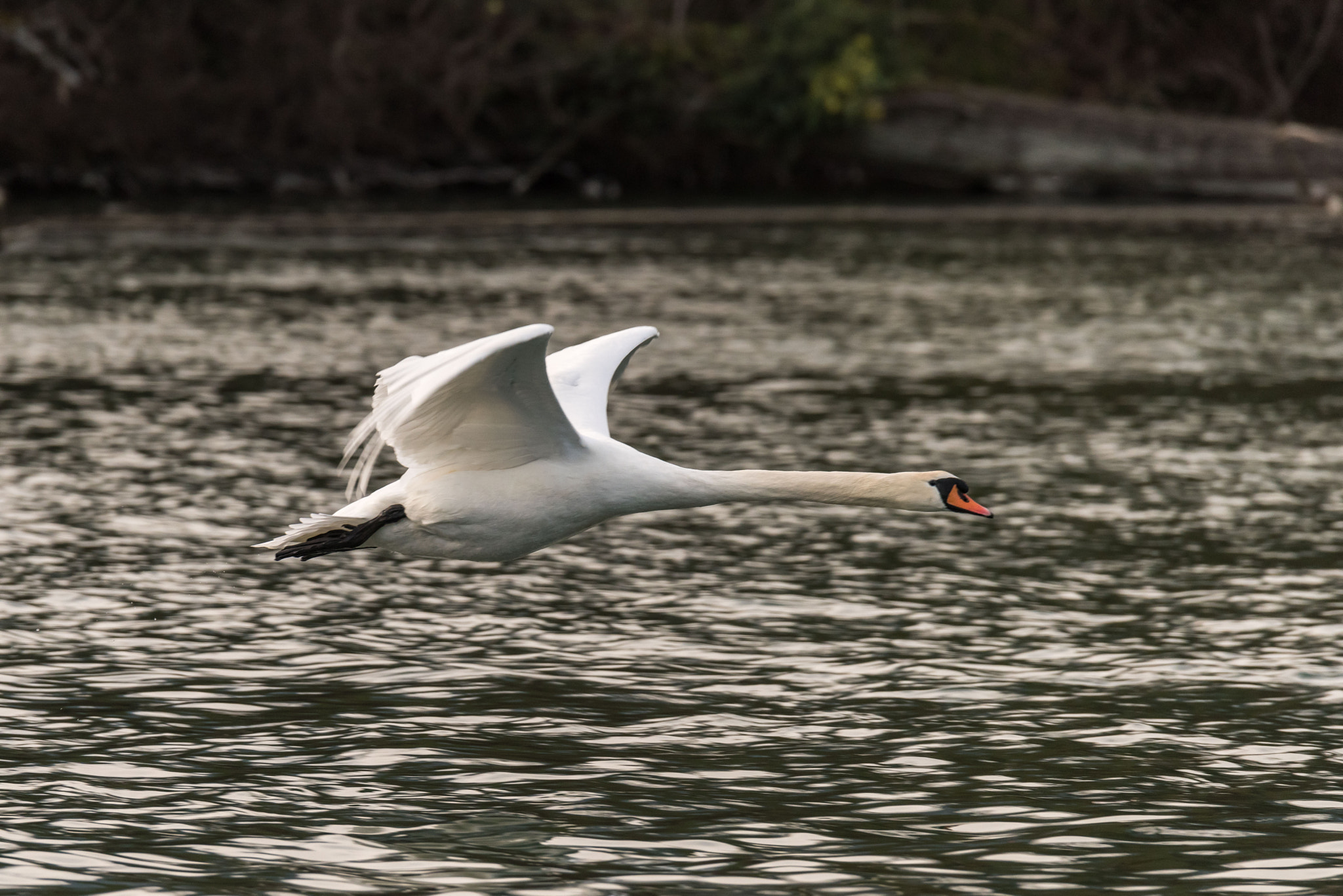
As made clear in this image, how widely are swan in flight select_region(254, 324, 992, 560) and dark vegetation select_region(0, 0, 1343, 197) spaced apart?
4011 centimetres

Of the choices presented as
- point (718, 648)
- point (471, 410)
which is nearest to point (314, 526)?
point (471, 410)

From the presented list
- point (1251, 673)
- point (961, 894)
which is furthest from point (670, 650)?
point (961, 894)

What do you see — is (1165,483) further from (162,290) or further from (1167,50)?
(1167,50)

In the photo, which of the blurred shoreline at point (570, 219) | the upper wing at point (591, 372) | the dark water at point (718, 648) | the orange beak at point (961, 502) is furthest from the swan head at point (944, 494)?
the blurred shoreline at point (570, 219)

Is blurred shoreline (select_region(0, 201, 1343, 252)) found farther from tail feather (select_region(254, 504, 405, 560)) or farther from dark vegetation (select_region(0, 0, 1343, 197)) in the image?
tail feather (select_region(254, 504, 405, 560))

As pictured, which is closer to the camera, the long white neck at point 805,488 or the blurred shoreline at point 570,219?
the long white neck at point 805,488

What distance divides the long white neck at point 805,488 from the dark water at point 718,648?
1145 mm

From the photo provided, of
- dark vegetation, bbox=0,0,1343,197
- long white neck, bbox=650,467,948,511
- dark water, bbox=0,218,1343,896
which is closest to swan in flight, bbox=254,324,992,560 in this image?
long white neck, bbox=650,467,948,511

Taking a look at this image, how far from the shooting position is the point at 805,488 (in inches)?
379

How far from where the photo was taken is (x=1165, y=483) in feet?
53.6

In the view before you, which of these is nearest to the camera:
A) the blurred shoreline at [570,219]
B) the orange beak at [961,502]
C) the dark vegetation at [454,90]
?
the orange beak at [961,502]

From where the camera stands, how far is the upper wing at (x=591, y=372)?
35.9 ft

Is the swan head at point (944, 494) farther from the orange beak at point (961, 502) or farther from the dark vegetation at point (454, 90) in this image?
the dark vegetation at point (454, 90)

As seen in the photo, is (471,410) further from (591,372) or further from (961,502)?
(961,502)
